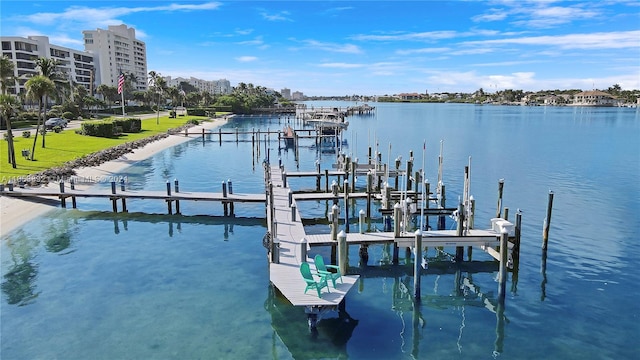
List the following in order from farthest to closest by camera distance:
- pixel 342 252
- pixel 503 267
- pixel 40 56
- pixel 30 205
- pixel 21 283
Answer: pixel 40 56, pixel 30 205, pixel 21 283, pixel 342 252, pixel 503 267

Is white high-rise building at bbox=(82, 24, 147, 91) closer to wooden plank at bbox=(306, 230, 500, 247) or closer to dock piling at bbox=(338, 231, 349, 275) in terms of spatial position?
wooden plank at bbox=(306, 230, 500, 247)

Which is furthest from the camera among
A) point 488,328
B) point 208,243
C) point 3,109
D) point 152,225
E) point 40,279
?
point 3,109

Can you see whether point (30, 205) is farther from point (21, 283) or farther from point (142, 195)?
point (21, 283)

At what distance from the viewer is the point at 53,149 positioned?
50.5m

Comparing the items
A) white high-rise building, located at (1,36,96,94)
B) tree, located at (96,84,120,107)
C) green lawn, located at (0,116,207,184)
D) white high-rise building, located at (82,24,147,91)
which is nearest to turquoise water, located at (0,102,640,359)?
green lawn, located at (0,116,207,184)

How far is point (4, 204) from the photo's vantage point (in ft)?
99.1

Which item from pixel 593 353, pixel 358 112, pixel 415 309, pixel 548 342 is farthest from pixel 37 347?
pixel 358 112

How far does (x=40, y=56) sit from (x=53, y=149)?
291ft

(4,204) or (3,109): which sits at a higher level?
(3,109)

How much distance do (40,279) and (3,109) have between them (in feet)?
78.8

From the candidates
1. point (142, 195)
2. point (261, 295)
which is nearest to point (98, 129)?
point (142, 195)

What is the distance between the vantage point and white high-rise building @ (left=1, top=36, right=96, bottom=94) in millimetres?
117312

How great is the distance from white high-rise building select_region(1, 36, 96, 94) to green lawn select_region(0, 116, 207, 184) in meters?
44.1

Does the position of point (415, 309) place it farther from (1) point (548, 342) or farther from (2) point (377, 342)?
(1) point (548, 342)
